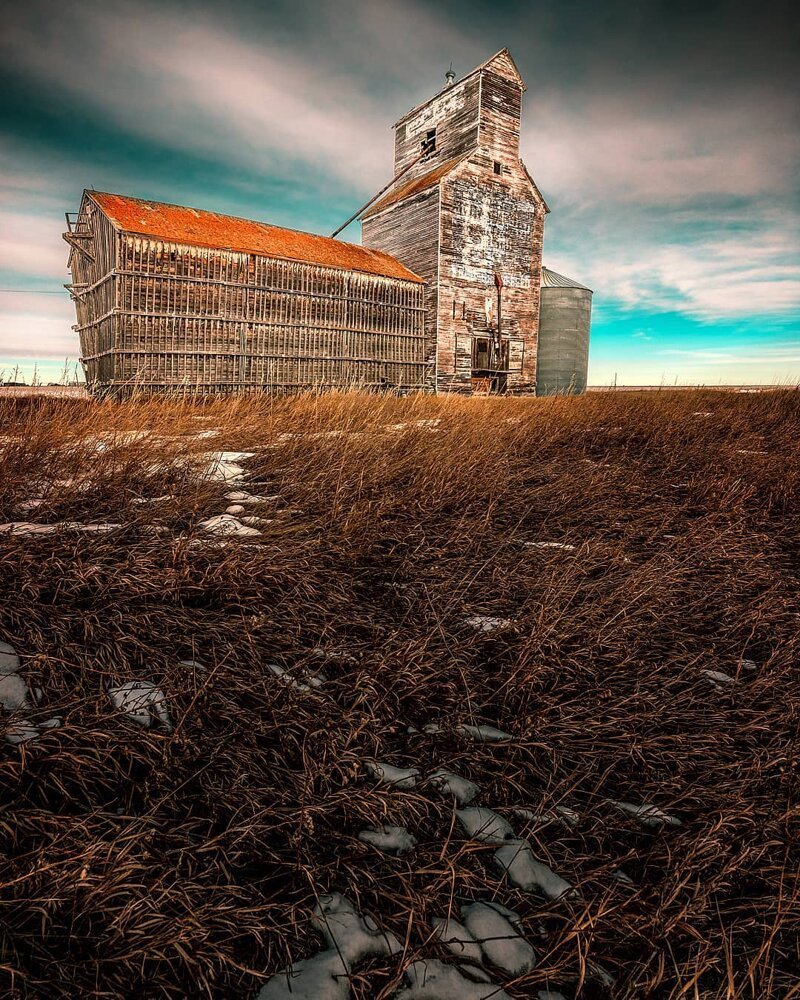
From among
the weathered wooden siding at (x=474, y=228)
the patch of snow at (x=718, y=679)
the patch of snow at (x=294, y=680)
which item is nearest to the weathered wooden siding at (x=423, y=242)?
the weathered wooden siding at (x=474, y=228)

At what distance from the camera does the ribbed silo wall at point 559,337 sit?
21.7 metres

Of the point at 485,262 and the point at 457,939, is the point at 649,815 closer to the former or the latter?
the point at 457,939

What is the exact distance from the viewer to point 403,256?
62.8ft

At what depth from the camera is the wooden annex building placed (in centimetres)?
1312

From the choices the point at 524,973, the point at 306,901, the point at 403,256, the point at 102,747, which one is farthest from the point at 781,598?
the point at 403,256

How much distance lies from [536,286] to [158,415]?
17.1m

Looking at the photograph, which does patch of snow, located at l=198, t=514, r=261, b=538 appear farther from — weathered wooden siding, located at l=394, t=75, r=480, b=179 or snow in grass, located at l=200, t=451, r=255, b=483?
weathered wooden siding, located at l=394, t=75, r=480, b=179

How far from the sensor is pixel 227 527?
10.7 ft

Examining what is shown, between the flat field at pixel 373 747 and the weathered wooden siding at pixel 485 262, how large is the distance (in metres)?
15.5

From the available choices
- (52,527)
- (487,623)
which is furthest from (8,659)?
(487,623)

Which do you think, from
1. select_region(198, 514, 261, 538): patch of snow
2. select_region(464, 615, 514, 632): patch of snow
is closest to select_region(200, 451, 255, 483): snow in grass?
select_region(198, 514, 261, 538): patch of snow

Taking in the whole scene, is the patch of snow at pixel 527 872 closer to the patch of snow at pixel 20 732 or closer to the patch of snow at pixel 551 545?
the patch of snow at pixel 20 732

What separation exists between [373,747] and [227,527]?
71.4 inches

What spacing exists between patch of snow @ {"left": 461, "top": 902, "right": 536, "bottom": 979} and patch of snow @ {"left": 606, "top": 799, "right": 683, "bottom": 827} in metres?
0.55
